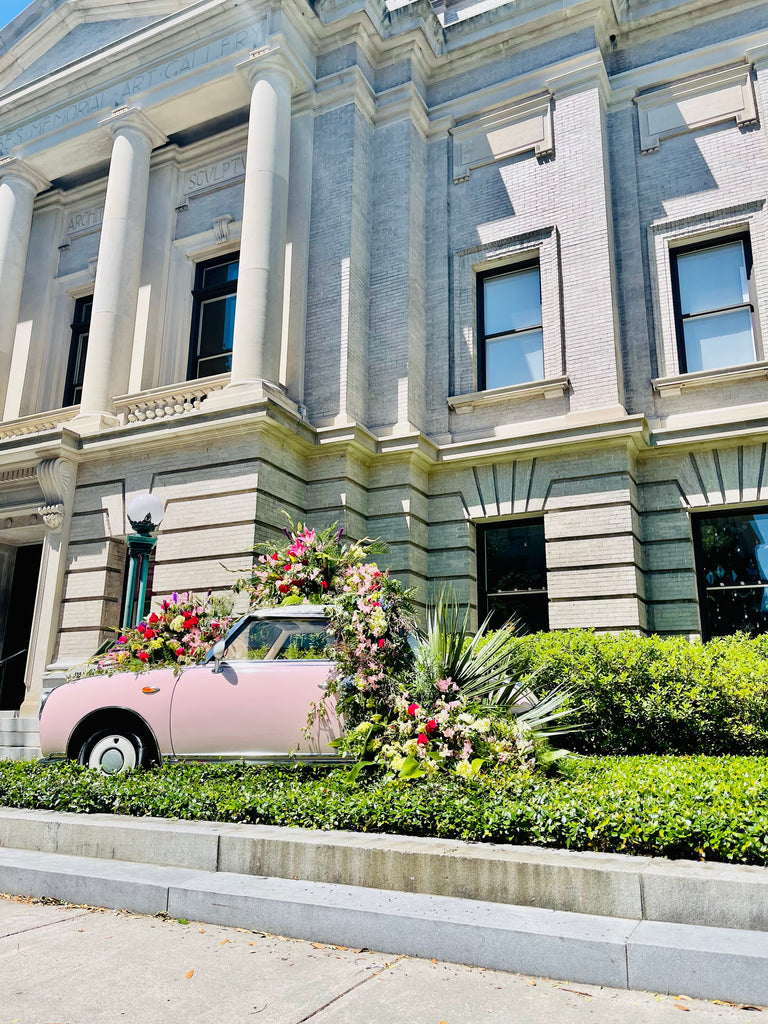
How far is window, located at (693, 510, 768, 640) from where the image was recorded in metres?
13.3

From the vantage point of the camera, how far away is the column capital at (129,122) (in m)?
17.4

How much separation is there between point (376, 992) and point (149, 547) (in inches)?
328

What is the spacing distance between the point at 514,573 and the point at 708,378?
4.93 m

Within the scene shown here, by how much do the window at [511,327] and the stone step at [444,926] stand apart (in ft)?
40.2

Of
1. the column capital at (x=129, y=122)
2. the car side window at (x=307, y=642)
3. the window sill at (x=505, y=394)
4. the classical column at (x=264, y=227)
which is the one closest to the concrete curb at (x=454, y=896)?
the car side window at (x=307, y=642)

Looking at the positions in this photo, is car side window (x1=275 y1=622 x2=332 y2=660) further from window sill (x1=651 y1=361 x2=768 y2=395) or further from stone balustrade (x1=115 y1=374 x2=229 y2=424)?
window sill (x1=651 y1=361 x2=768 y2=395)

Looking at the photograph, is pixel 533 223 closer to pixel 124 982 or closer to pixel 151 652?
pixel 151 652

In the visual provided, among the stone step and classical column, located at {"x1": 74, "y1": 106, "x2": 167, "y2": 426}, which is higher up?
classical column, located at {"x1": 74, "y1": 106, "x2": 167, "y2": 426}

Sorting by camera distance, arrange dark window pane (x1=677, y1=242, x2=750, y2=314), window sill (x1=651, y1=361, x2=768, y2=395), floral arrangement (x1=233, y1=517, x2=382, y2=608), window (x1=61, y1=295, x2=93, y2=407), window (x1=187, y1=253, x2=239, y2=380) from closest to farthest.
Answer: floral arrangement (x1=233, y1=517, x2=382, y2=608) → window sill (x1=651, y1=361, x2=768, y2=395) → dark window pane (x1=677, y1=242, x2=750, y2=314) → window (x1=187, y1=253, x2=239, y2=380) → window (x1=61, y1=295, x2=93, y2=407)

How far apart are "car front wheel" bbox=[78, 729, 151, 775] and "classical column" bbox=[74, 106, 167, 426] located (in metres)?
8.49

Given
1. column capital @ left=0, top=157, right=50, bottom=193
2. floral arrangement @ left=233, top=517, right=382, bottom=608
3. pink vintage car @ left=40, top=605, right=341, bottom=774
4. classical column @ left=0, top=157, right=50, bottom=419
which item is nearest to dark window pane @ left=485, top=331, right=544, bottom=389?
floral arrangement @ left=233, top=517, right=382, bottom=608

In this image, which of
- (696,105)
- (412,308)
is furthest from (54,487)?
(696,105)

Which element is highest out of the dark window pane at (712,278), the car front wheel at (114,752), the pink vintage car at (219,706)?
the dark window pane at (712,278)

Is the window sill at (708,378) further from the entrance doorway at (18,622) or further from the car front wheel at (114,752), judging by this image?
the entrance doorway at (18,622)
